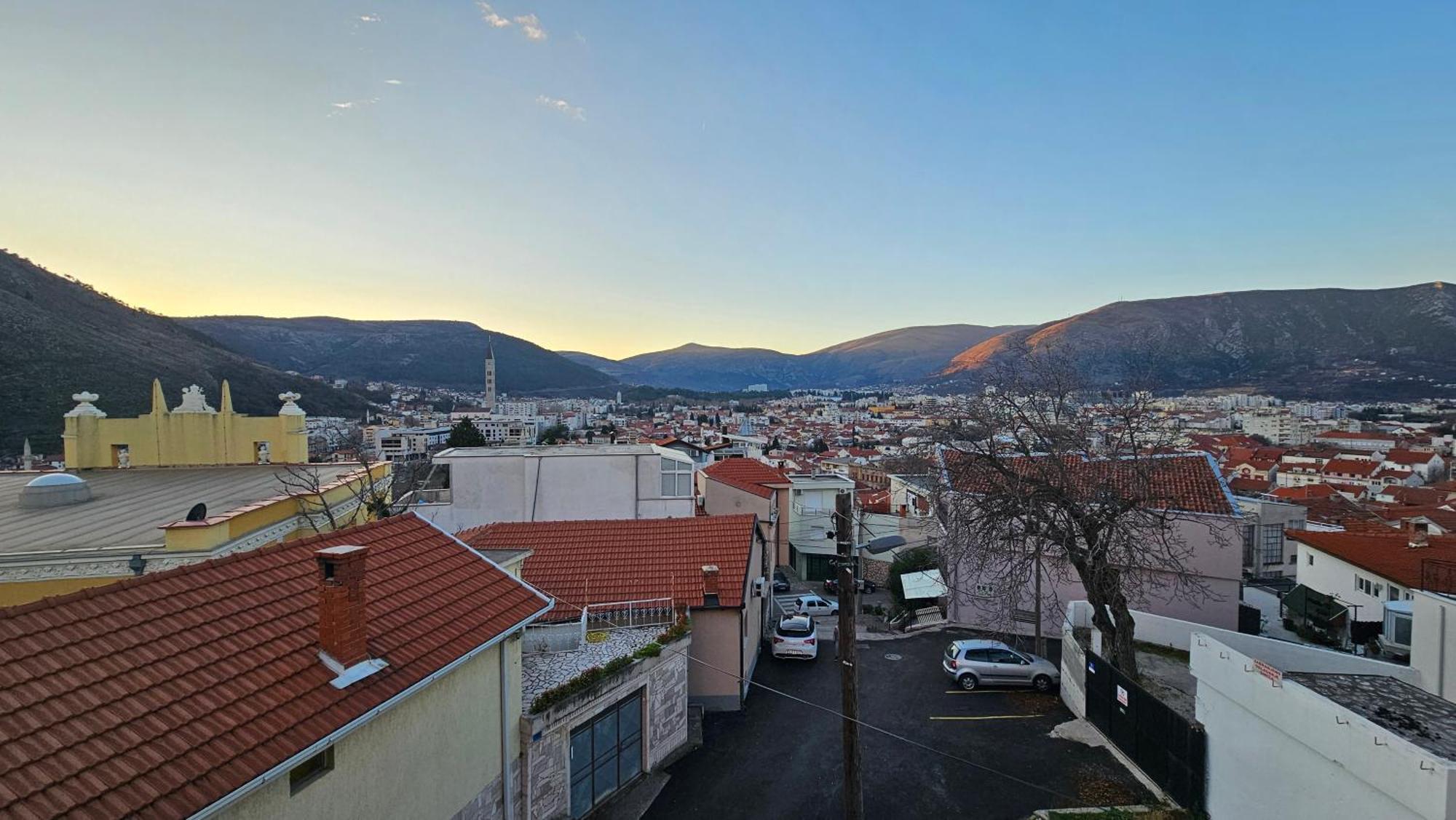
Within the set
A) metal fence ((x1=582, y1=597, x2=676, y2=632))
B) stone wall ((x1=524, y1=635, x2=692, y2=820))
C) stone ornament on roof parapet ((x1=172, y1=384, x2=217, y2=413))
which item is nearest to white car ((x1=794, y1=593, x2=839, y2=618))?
metal fence ((x1=582, y1=597, x2=676, y2=632))

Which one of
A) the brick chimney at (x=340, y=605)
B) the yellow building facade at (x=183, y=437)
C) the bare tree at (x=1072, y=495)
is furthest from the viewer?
the yellow building facade at (x=183, y=437)

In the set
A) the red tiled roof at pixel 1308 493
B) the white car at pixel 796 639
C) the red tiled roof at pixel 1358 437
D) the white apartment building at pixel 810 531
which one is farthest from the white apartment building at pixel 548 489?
the red tiled roof at pixel 1358 437

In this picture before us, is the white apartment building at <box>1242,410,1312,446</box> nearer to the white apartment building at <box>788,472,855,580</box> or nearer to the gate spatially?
the white apartment building at <box>788,472,855,580</box>

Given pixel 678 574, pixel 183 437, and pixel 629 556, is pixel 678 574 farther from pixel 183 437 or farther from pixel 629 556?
pixel 183 437

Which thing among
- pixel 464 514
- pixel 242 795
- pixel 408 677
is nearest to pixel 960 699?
pixel 408 677

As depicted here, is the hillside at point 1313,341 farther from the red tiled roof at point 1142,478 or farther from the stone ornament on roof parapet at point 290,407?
the stone ornament on roof parapet at point 290,407

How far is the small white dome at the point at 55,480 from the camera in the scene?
12.0 m

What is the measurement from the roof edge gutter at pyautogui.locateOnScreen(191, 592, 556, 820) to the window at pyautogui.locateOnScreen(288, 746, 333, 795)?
0.19 meters

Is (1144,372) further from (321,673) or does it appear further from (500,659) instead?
(321,673)

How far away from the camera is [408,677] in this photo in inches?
250

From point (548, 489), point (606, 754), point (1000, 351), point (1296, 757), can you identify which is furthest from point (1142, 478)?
point (1000, 351)

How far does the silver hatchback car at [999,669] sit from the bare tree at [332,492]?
13.9 metres

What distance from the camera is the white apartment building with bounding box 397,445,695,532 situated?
22.8 meters

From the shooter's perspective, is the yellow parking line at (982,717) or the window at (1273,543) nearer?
the yellow parking line at (982,717)
